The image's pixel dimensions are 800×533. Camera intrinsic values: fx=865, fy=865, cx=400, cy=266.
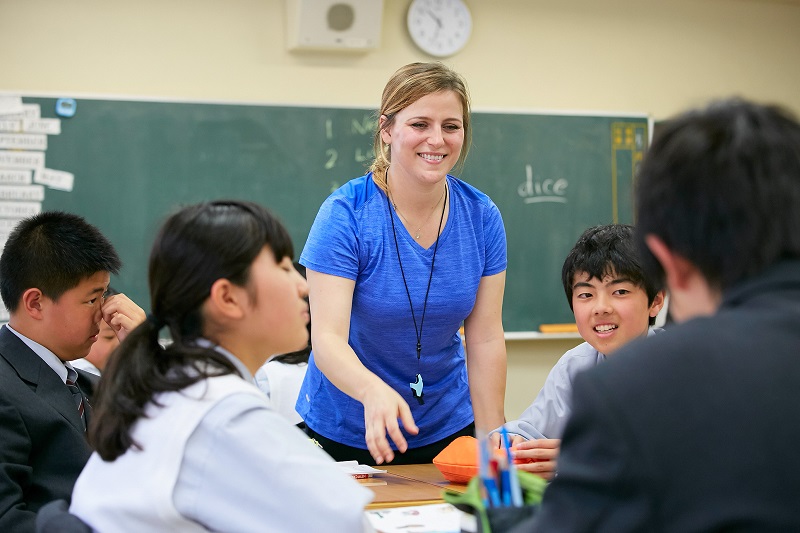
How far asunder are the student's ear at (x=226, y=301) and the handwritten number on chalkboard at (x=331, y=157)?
10.4 ft

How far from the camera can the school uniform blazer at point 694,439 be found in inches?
31.9

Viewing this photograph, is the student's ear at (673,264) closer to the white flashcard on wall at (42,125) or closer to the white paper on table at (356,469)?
the white paper on table at (356,469)

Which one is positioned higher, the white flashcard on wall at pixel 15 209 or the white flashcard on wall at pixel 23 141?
the white flashcard on wall at pixel 23 141

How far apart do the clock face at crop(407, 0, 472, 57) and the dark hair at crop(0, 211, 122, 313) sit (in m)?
2.85

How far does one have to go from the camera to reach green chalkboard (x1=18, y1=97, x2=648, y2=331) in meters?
4.22

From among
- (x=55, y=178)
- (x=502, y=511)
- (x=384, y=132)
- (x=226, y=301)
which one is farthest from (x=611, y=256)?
(x=55, y=178)

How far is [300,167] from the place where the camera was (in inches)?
176

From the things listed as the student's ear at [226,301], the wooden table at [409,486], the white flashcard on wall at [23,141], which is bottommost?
the wooden table at [409,486]

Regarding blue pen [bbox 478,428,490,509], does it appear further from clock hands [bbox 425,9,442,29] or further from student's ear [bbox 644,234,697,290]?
clock hands [bbox 425,9,442,29]

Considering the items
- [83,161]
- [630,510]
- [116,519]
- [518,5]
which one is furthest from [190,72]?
[630,510]

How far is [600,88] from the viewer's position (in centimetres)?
503

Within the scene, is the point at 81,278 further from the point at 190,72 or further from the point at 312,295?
the point at 190,72

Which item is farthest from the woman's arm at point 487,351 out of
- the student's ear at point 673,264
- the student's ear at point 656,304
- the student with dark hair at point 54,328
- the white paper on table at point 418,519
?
the student's ear at point 673,264

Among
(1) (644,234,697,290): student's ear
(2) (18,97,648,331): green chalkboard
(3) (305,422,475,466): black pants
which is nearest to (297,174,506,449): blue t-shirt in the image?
(3) (305,422,475,466): black pants
